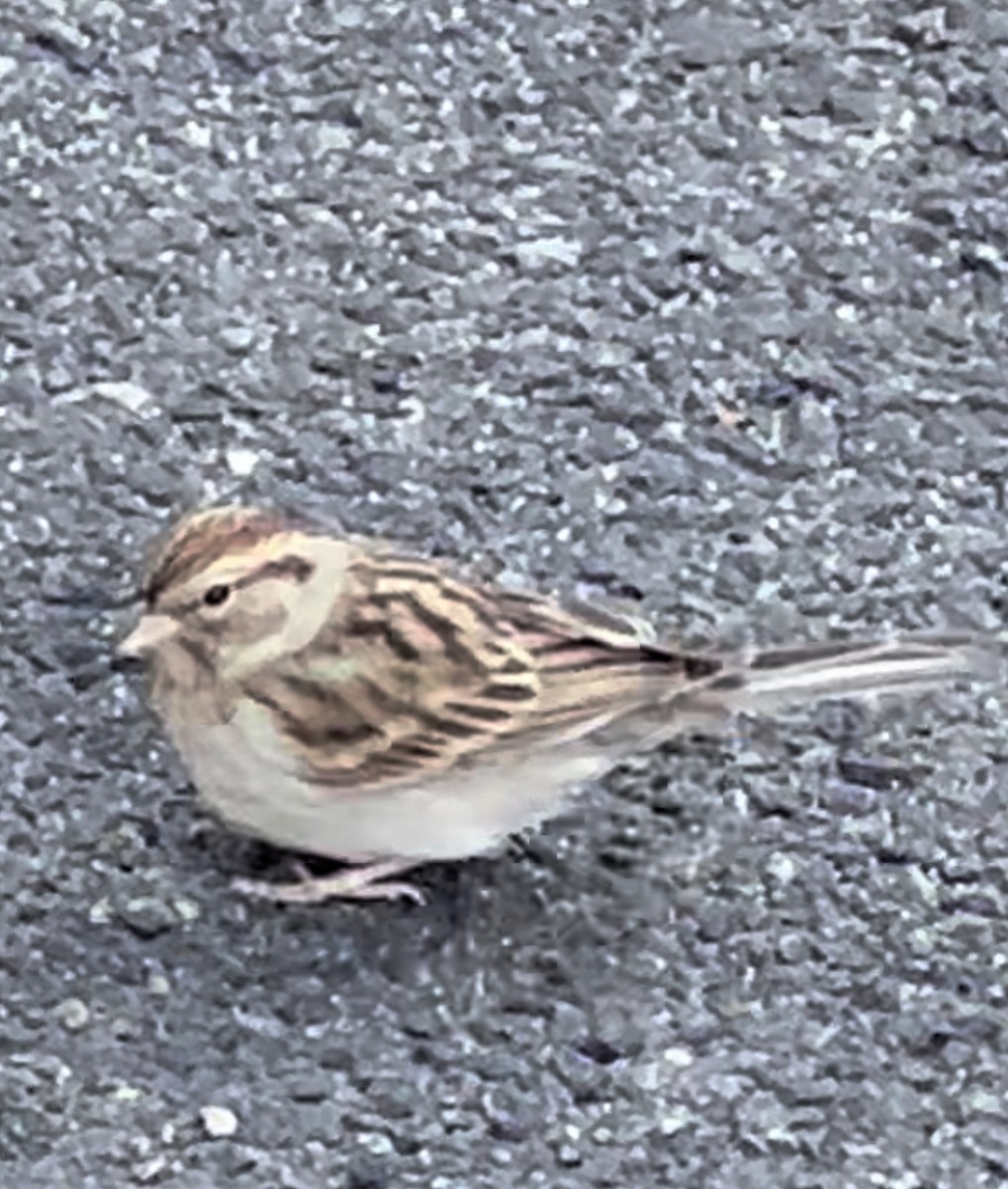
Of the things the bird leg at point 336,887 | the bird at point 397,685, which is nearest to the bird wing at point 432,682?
the bird at point 397,685

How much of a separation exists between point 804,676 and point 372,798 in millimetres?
404

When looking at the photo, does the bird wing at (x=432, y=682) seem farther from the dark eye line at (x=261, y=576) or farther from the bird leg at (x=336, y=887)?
the bird leg at (x=336, y=887)

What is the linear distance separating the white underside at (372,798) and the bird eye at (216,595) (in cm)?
11

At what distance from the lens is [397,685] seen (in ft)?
8.37

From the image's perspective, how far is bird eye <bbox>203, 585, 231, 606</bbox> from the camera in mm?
2506

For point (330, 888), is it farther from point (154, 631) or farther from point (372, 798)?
point (154, 631)

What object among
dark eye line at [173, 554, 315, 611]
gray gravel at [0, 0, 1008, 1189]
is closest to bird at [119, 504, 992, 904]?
dark eye line at [173, 554, 315, 611]

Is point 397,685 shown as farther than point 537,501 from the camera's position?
No

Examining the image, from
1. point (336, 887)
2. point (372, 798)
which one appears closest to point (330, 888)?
point (336, 887)

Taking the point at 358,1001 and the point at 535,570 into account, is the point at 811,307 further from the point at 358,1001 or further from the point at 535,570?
the point at 358,1001

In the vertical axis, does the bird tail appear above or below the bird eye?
below

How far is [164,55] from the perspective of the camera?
3240mm

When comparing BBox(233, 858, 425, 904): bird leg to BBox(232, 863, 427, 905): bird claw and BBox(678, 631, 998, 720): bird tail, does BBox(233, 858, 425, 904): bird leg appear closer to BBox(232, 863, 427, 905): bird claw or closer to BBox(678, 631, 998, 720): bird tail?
BBox(232, 863, 427, 905): bird claw

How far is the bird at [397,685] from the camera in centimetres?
254
